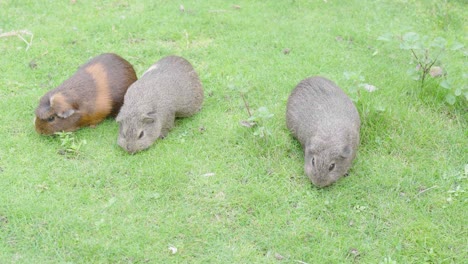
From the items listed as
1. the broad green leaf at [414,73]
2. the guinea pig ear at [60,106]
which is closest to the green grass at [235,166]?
the broad green leaf at [414,73]

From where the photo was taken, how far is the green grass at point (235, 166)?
13.8ft

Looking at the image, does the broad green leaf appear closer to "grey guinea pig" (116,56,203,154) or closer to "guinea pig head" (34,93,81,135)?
"grey guinea pig" (116,56,203,154)

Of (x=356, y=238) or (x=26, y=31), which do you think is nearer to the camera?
(x=356, y=238)

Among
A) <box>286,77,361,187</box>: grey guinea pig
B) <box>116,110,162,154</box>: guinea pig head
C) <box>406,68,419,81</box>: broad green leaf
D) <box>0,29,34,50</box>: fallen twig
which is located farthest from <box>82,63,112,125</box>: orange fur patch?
<box>406,68,419,81</box>: broad green leaf

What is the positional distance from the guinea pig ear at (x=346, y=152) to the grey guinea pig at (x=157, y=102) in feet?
6.06

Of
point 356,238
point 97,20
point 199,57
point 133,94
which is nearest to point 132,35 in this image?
point 97,20

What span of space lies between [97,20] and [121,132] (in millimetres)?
2898

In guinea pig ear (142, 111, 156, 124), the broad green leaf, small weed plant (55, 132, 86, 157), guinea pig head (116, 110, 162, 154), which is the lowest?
small weed plant (55, 132, 86, 157)

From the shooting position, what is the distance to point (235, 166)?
502 centimetres

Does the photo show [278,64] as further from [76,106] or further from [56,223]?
[56,223]

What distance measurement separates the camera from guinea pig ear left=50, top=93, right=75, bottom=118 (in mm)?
5285

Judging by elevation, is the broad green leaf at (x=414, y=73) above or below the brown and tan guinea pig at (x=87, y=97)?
above

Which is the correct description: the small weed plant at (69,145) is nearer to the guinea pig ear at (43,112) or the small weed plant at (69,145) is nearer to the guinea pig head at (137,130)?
the guinea pig ear at (43,112)

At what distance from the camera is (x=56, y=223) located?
432cm
